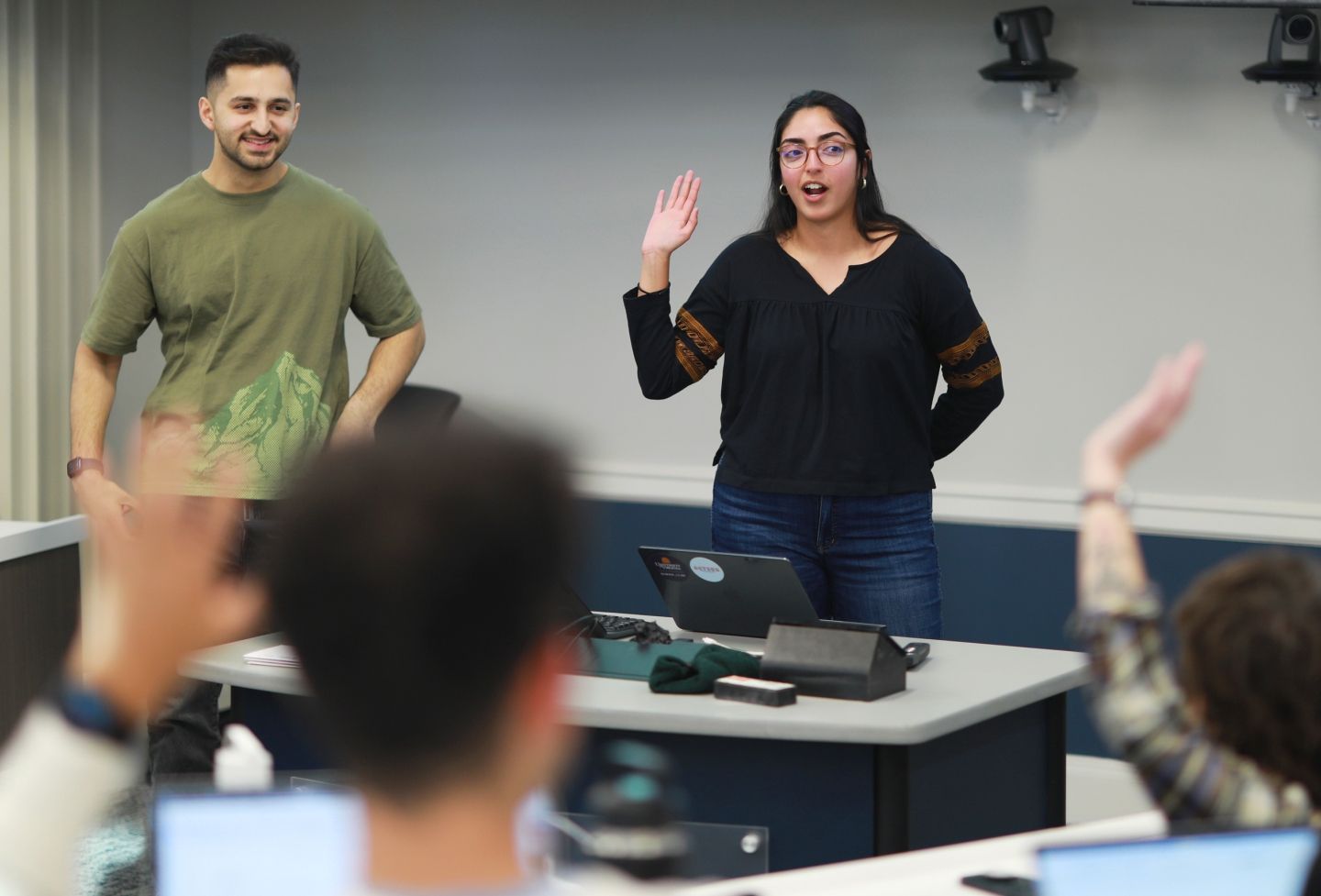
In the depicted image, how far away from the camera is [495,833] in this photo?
2.65 feet

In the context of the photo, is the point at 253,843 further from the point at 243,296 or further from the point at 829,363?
the point at 243,296

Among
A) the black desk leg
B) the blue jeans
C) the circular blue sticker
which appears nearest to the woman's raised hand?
the blue jeans

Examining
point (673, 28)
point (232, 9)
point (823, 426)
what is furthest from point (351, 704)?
point (232, 9)

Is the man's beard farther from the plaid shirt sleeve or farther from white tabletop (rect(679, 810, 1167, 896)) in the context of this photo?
the plaid shirt sleeve

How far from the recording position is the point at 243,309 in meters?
3.24

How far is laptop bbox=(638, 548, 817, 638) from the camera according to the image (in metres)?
2.56

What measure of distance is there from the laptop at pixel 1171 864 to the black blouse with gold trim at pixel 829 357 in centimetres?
176

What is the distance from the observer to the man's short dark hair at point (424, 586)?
31.6 inches

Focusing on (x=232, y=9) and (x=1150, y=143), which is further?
(x=232, y=9)

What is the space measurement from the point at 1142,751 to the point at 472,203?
3.96 meters

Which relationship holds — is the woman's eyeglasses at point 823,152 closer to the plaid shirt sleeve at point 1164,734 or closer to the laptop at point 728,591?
the laptop at point 728,591

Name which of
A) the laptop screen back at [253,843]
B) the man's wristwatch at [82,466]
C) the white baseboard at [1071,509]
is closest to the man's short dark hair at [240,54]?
the man's wristwatch at [82,466]

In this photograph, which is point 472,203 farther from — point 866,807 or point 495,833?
point 495,833

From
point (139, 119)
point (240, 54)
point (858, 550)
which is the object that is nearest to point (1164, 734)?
point (858, 550)
